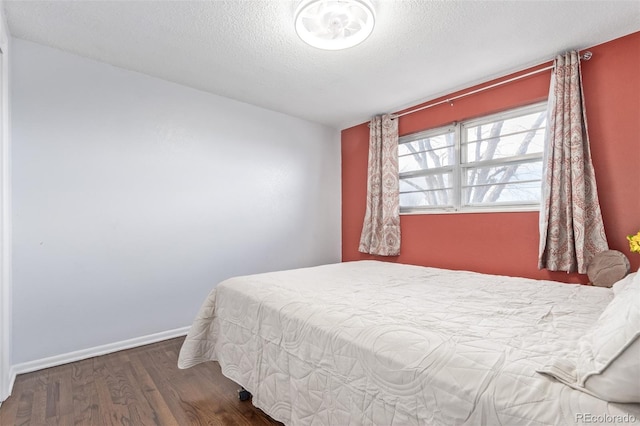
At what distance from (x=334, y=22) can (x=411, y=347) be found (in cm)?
179

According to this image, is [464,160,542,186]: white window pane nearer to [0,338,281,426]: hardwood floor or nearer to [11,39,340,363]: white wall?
[11,39,340,363]: white wall

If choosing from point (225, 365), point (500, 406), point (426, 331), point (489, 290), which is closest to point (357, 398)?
point (426, 331)

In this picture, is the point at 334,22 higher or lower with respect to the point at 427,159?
higher

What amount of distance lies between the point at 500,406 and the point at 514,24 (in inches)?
88.8

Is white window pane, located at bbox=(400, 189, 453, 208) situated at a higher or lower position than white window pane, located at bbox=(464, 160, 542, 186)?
lower

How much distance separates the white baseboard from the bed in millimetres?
1025

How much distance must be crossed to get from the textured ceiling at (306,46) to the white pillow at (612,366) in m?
1.84

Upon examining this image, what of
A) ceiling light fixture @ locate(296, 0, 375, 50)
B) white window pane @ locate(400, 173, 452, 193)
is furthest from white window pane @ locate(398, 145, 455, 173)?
ceiling light fixture @ locate(296, 0, 375, 50)

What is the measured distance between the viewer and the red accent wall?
2074 millimetres

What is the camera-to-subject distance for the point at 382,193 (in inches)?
138

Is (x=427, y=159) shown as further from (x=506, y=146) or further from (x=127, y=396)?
(x=127, y=396)

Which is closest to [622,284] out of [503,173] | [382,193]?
[503,173]

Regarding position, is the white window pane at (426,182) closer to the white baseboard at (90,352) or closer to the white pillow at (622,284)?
the white pillow at (622,284)

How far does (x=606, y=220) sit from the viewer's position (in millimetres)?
2156
